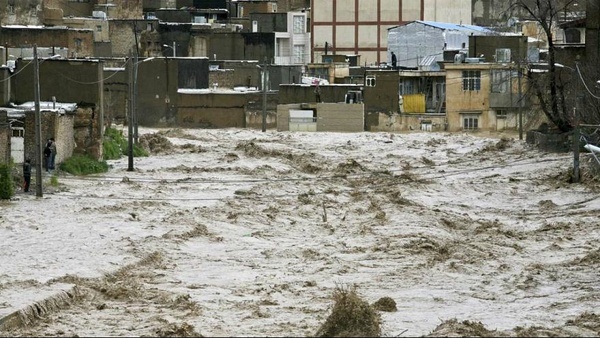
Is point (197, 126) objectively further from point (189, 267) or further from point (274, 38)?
point (189, 267)

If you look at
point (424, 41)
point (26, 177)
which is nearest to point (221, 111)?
point (424, 41)

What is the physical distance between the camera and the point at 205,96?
3172 inches

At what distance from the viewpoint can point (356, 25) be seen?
113m

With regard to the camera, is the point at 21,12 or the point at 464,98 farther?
the point at 21,12

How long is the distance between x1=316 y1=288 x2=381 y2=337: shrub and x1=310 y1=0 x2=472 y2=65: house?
301ft

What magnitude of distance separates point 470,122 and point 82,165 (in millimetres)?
33643

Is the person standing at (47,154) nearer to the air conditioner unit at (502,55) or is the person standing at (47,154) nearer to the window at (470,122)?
the window at (470,122)

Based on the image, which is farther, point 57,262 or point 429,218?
point 429,218

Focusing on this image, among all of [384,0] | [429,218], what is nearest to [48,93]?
[429,218]

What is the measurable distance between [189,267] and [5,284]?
4.34m

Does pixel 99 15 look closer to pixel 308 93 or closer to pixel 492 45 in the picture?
pixel 308 93

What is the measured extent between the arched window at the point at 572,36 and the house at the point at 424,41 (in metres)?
10.3

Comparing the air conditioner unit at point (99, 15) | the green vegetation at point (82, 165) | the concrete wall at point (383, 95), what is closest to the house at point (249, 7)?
the air conditioner unit at point (99, 15)

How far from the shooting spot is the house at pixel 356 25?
112750 millimetres
